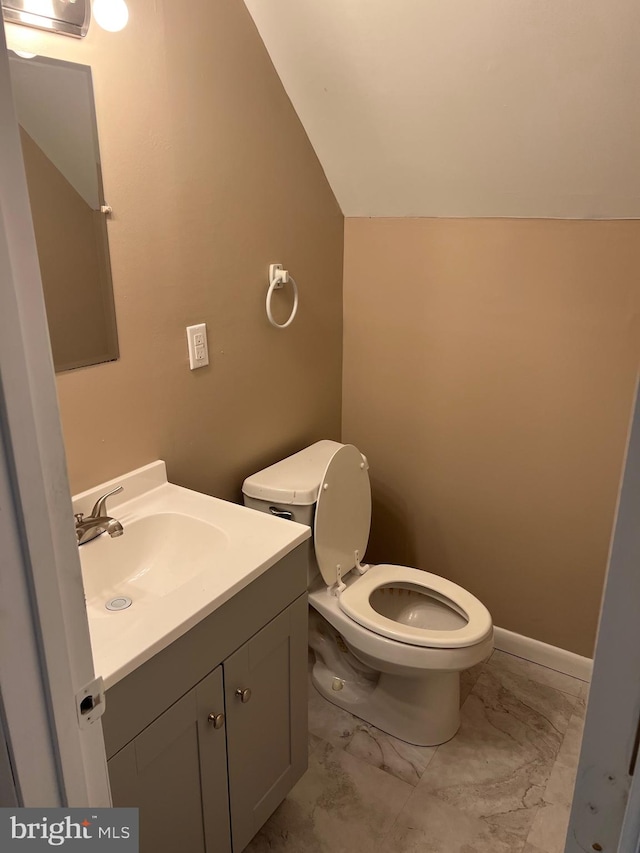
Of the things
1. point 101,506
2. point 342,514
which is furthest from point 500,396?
point 101,506

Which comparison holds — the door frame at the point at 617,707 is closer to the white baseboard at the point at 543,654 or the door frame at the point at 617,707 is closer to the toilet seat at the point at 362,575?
the toilet seat at the point at 362,575

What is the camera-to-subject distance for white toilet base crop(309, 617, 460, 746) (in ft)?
6.32

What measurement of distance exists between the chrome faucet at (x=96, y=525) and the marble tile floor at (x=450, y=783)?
3.03 feet

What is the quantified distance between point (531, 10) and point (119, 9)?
893 mm

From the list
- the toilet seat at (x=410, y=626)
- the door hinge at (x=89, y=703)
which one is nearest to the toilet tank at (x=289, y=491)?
the toilet seat at (x=410, y=626)

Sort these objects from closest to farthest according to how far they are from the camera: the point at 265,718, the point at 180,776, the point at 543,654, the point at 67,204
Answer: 1. the point at 180,776
2. the point at 67,204
3. the point at 265,718
4. the point at 543,654

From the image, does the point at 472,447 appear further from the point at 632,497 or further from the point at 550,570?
the point at 632,497

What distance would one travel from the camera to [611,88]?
4.89 ft

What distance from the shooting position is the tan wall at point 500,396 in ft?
6.27

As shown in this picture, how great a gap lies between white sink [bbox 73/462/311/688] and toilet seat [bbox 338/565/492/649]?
480 millimetres

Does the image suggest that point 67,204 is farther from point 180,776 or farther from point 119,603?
point 180,776

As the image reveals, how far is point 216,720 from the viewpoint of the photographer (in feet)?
4.33

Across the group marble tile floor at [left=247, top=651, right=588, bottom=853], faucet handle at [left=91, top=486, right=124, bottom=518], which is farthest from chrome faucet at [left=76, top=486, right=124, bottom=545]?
→ marble tile floor at [left=247, top=651, right=588, bottom=853]

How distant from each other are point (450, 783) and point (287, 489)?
0.96 m
